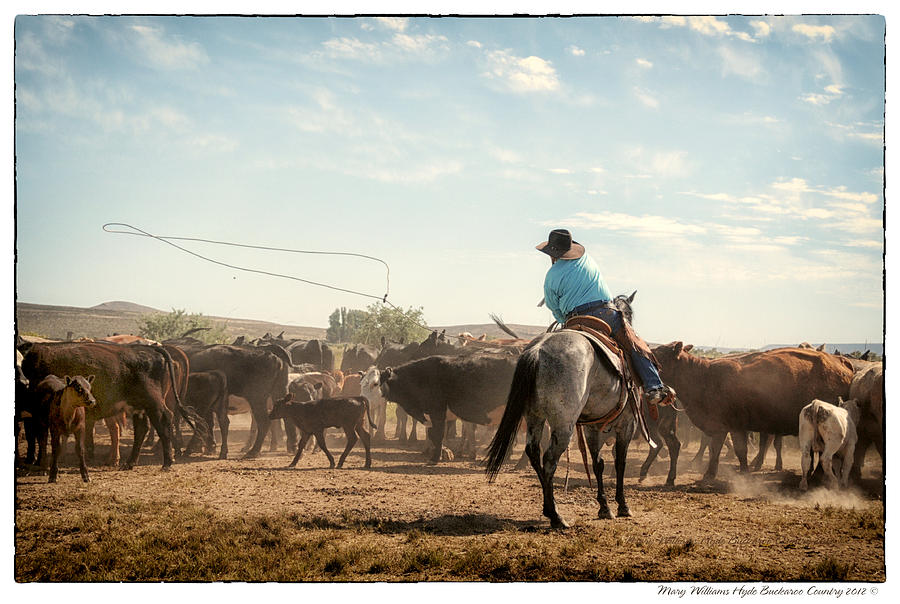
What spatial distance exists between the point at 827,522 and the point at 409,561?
196 inches

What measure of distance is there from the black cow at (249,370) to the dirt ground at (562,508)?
197cm

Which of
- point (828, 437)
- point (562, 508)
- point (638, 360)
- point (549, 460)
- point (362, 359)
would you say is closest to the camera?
point (549, 460)

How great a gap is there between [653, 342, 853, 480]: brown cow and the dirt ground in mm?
880

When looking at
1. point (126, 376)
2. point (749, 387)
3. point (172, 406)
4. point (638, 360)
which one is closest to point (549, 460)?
point (638, 360)

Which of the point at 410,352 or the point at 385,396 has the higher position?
the point at 410,352

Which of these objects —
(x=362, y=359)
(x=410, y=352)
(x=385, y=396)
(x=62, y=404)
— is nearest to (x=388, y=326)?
(x=362, y=359)

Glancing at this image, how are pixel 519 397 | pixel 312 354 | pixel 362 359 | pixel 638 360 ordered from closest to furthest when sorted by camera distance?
pixel 519 397
pixel 638 360
pixel 362 359
pixel 312 354

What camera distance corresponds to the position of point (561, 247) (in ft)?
26.6

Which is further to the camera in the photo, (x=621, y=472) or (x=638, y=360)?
(x=621, y=472)

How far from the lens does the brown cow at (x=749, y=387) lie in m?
10.5

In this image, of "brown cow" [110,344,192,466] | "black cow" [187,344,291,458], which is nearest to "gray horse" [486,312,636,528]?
"brown cow" [110,344,192,466]

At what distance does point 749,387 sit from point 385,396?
644cm

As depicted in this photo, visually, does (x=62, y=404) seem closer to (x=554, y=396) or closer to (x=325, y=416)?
(x=325, y=416)

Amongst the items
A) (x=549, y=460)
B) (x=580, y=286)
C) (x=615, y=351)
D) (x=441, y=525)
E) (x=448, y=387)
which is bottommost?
(x=441, y=525)
